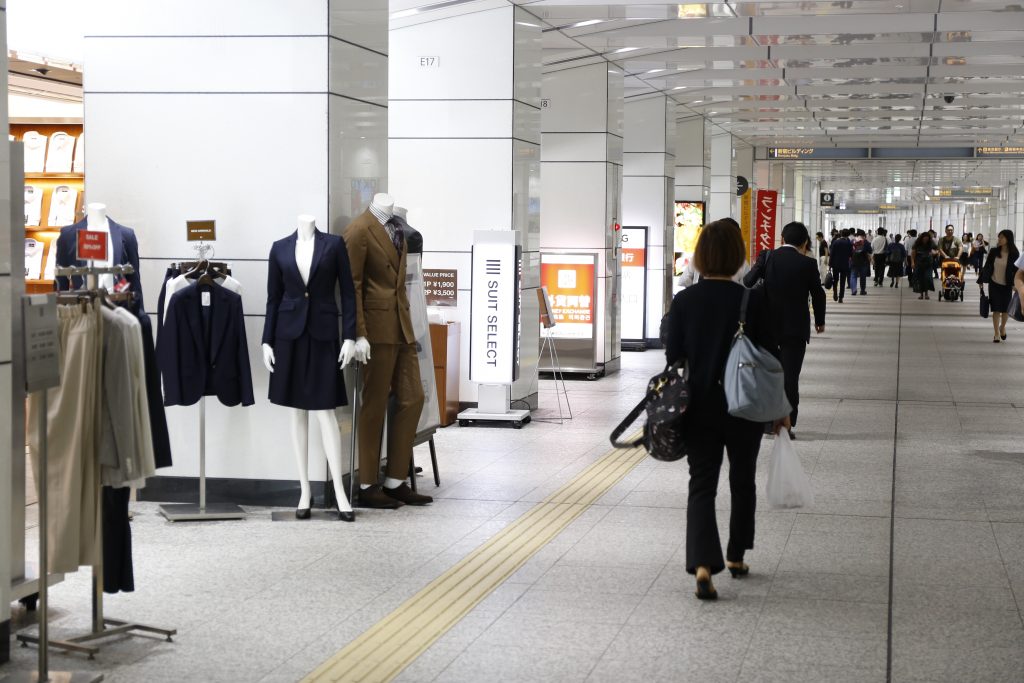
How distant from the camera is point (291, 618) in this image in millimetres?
4992

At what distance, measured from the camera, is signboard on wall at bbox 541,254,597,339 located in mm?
14164

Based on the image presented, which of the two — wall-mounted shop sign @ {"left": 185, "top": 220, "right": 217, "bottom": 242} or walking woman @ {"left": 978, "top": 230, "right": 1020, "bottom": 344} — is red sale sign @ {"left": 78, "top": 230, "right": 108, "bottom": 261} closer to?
wall-mounted shop sign @ {"left": 185, "top": 220, "right": 217, "bottom": 242}

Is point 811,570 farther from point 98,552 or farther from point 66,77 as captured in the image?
point 66,77

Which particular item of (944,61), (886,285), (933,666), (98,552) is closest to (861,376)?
(944,61)

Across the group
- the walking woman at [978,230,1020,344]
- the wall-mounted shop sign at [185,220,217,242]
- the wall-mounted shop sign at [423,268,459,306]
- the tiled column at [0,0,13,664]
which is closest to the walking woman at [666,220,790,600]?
the tiled column at [0,0,13,664]

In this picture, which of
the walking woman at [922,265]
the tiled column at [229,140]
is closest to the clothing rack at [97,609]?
the tiled column at [229,140]

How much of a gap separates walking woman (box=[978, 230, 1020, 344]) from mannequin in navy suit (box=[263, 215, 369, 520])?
405 inches

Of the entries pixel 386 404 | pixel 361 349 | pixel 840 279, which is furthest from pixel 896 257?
pixel 361 349

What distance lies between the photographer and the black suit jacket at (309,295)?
22.1 ft

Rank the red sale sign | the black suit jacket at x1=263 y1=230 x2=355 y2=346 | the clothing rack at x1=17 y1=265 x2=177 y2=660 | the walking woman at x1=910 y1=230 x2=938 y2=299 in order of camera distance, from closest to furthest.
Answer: the clothing rack at x1=17 y1=265 x2=177 y2=660 → the red sale sign → the black suit jacket at x1=263 y1=230 x2=355 y2=346 → the walking woman at x1=910 y1=230 x2=938 y2=299

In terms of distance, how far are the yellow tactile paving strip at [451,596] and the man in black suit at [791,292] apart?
224 cm

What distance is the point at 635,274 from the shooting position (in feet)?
57.6

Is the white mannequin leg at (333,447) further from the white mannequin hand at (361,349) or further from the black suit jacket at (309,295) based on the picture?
the black suit jacket at (309,295)

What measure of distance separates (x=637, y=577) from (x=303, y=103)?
3232 mm
